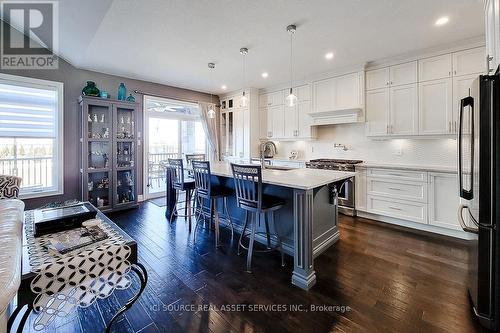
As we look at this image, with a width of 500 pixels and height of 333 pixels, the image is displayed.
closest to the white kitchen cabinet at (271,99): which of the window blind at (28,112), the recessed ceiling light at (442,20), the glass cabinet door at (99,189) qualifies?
the recessed ceiling light at (442,20)

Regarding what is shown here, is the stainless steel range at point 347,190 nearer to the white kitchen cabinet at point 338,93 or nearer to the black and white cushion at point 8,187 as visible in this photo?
the white kitchen cabinet at point 338,93

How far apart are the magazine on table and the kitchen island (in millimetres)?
1372

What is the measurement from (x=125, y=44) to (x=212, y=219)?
2828mm

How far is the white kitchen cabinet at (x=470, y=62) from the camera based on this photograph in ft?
9.70

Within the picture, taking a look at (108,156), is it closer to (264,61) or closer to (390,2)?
(264,61)

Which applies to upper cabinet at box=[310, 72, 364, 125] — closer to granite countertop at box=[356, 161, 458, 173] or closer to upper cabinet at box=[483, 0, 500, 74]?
granite countertop at box=[356, 161, 458, 173]

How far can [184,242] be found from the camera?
9.57ft

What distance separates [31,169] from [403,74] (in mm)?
6264

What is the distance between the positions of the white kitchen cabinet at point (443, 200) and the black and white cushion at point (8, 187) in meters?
5.17

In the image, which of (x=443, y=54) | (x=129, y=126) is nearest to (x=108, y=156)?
(x=129, y=126)

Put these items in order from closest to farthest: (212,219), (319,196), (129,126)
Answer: (319,196) < (212,219) < (129,126)

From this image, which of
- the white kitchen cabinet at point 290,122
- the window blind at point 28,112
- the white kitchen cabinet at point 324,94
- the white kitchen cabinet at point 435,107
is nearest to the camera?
the white kitchen cabinet at point 435,107

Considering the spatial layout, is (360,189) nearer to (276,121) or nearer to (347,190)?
(347,190)

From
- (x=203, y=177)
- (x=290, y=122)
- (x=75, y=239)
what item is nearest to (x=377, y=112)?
→ (x=290, y=122)
